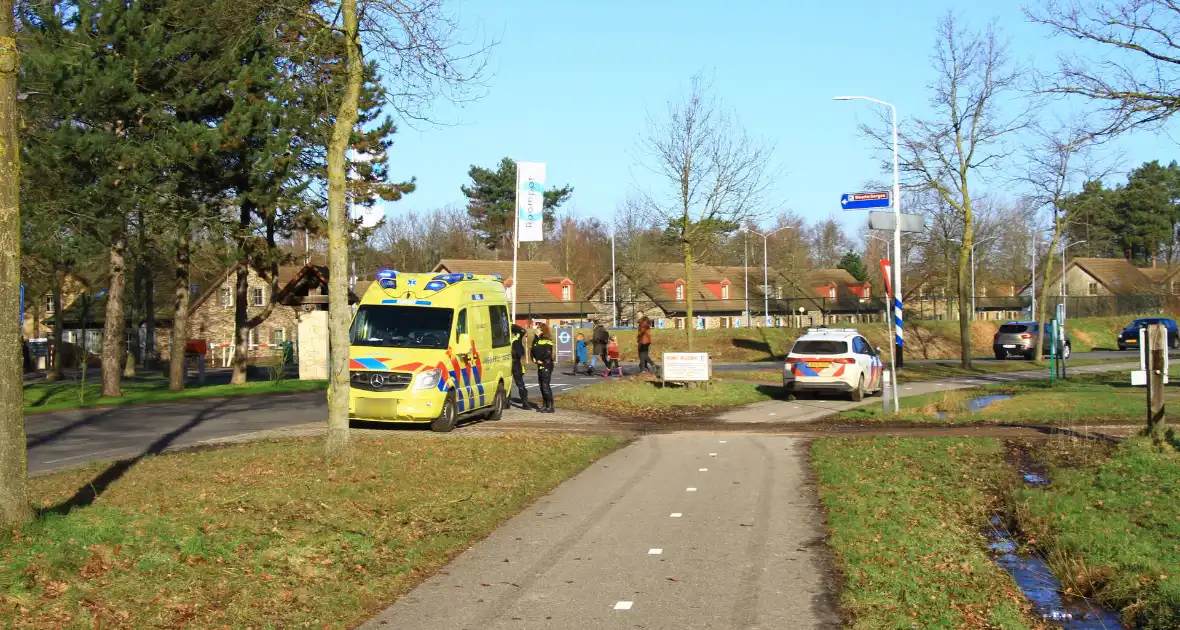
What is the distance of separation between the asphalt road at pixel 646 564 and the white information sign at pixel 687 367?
501 inches

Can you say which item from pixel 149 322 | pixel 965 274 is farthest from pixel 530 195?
pixel 149 322

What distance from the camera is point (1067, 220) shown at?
41906 mm

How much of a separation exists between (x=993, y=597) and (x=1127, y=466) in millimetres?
6565

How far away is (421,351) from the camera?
17.6 meters

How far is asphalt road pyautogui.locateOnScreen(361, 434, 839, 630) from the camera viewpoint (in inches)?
274

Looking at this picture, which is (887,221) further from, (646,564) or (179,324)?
(179,324)

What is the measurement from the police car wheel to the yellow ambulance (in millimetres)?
470

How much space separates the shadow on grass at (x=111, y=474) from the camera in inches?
380

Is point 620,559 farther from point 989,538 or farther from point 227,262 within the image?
point 227,262

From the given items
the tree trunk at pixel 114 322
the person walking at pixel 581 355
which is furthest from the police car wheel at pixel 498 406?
the person walking at pixel 581 355

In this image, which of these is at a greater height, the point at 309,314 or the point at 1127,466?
the point at 309,314

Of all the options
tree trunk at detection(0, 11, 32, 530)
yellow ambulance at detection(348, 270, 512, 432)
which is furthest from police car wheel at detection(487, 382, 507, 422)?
tree trunk at detection(0, 11, 32, 530)

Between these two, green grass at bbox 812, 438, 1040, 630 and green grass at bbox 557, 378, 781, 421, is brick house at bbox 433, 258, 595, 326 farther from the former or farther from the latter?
green grass at bbox 812, 438, 1040, 630

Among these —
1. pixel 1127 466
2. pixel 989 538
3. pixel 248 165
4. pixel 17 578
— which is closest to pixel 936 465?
pixel 1127 466
